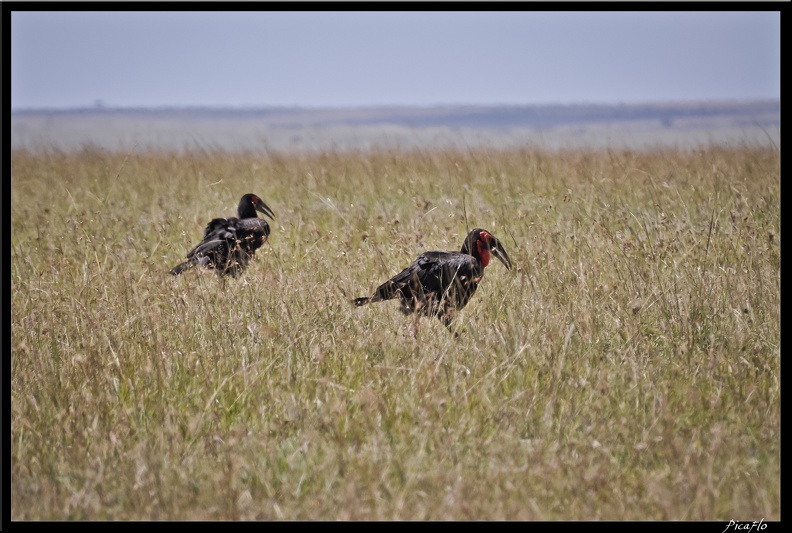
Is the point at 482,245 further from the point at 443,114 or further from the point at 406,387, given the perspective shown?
the point at 443,114

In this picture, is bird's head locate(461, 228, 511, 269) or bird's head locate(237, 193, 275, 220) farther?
bird's head locate(237, 193, 275, 220)

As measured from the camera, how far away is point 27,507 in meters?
2.54

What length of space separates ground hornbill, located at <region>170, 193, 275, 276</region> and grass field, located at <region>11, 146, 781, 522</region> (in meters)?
0.16

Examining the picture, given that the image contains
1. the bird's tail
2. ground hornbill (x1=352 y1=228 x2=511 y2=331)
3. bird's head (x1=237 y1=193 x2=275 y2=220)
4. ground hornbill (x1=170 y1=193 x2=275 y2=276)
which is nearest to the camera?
ground hornbill (x1=352 y1=228 x2=511 y2=331)

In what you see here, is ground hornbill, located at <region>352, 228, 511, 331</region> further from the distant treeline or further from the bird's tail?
the distant treeline

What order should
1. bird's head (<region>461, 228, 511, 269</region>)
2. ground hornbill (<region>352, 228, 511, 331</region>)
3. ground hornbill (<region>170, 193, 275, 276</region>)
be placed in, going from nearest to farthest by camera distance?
ground hornbill (<region>352, 228, 511, 331</region>) < bird's head (<region>461, 228, 511, 269</region>) < ground hornbill (<region>170, 193, 275, 276</region>)

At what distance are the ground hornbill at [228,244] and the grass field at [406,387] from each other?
6.4 inches

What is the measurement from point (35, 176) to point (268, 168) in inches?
111

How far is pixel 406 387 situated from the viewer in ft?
10.3

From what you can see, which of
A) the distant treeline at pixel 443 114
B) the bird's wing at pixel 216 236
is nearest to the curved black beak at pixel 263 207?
the bird's wing at pixel 216 236

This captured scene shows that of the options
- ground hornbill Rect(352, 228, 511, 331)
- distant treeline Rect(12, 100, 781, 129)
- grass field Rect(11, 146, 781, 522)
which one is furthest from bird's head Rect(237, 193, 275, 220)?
distant treeline Rect(12, 100, 781, 129)

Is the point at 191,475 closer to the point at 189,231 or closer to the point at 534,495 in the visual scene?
the point at 534,495

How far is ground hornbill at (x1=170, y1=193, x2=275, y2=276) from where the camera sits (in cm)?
534

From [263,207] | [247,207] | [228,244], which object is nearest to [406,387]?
[228,244]
